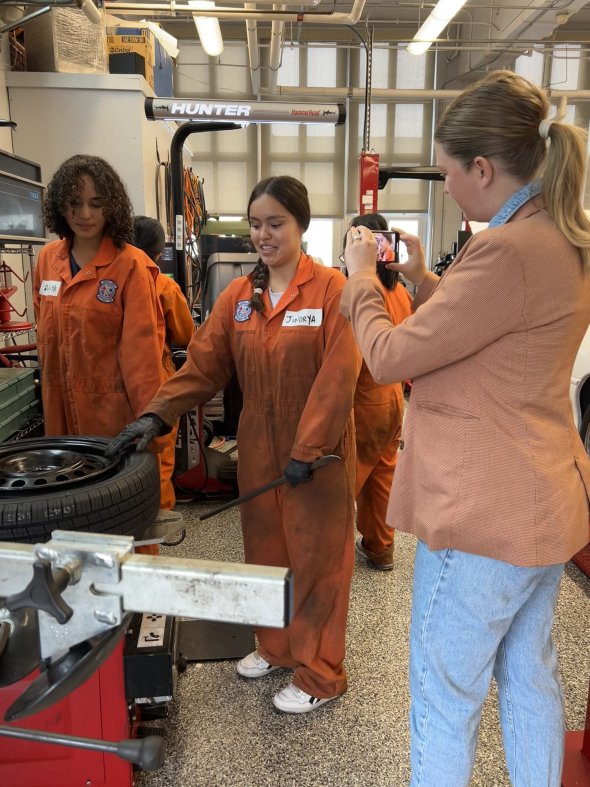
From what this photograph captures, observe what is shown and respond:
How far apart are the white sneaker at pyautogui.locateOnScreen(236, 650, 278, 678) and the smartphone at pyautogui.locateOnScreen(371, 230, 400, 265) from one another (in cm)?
136

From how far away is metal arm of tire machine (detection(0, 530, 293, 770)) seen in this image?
59 centimetres

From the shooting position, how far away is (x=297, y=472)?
1.61m

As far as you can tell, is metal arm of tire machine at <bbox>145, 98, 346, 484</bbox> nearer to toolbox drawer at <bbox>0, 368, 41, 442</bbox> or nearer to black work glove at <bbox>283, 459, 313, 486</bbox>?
toolbox drawer at <bbox>0, 368, 41, 442</bbox>

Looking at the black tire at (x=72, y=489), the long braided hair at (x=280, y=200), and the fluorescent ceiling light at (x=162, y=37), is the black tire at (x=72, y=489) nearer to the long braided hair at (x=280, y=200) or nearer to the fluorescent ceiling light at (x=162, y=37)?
the long braided hair at (x=280, y=200)

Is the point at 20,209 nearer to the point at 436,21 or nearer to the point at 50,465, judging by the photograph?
the point at 50,465

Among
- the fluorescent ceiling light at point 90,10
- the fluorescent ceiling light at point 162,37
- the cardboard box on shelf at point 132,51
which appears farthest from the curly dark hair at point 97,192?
the fluorescent ceiling light at point 162,37

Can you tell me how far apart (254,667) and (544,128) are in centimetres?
176

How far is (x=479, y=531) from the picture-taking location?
3.39 ft

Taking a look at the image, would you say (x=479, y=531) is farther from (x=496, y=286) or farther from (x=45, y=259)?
(x=45, y=259)

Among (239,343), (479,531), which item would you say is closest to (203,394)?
(239,343)

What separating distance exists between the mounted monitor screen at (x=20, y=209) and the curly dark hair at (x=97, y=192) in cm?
79

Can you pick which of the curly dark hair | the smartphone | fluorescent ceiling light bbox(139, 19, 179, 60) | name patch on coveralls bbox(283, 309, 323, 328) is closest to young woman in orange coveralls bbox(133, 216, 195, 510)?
the curly dark hair

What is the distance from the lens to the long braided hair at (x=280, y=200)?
170 centimetres

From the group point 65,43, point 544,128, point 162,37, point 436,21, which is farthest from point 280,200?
point 436,21
